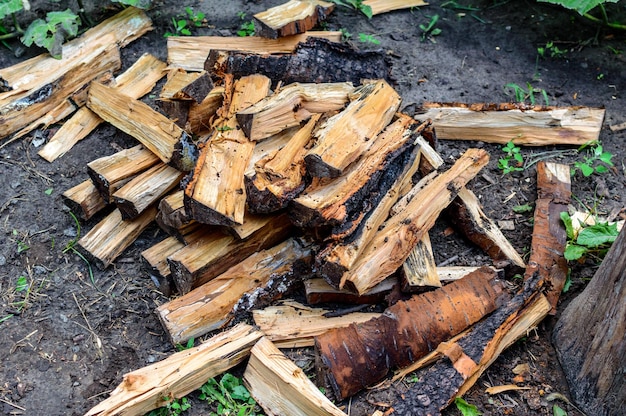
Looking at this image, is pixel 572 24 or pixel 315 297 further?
pixel 572 24

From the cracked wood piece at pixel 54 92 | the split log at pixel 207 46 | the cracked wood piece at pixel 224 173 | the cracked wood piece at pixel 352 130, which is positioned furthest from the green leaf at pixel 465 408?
the cracked wood piece at pixel 54 92

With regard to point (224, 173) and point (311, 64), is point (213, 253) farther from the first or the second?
point (311, 64)

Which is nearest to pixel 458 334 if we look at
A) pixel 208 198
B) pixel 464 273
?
pixel 464 273

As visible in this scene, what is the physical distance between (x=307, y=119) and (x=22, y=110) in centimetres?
199

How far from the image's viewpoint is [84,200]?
3.62m

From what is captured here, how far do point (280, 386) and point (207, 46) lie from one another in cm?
258

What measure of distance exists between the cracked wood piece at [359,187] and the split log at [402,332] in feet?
1.61

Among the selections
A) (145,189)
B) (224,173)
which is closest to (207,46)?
(145,189)

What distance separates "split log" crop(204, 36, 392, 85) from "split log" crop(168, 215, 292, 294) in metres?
1.02

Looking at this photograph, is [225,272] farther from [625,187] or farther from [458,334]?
[625,187]

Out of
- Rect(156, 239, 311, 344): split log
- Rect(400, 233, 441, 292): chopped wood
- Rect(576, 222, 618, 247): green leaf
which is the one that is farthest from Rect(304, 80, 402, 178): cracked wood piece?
Rect(576, 222, 618, 247): green leaf

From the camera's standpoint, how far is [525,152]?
4.16 metres

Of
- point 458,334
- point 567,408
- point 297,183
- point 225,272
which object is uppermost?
point 297,183

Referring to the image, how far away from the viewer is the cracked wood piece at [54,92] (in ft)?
13.7
